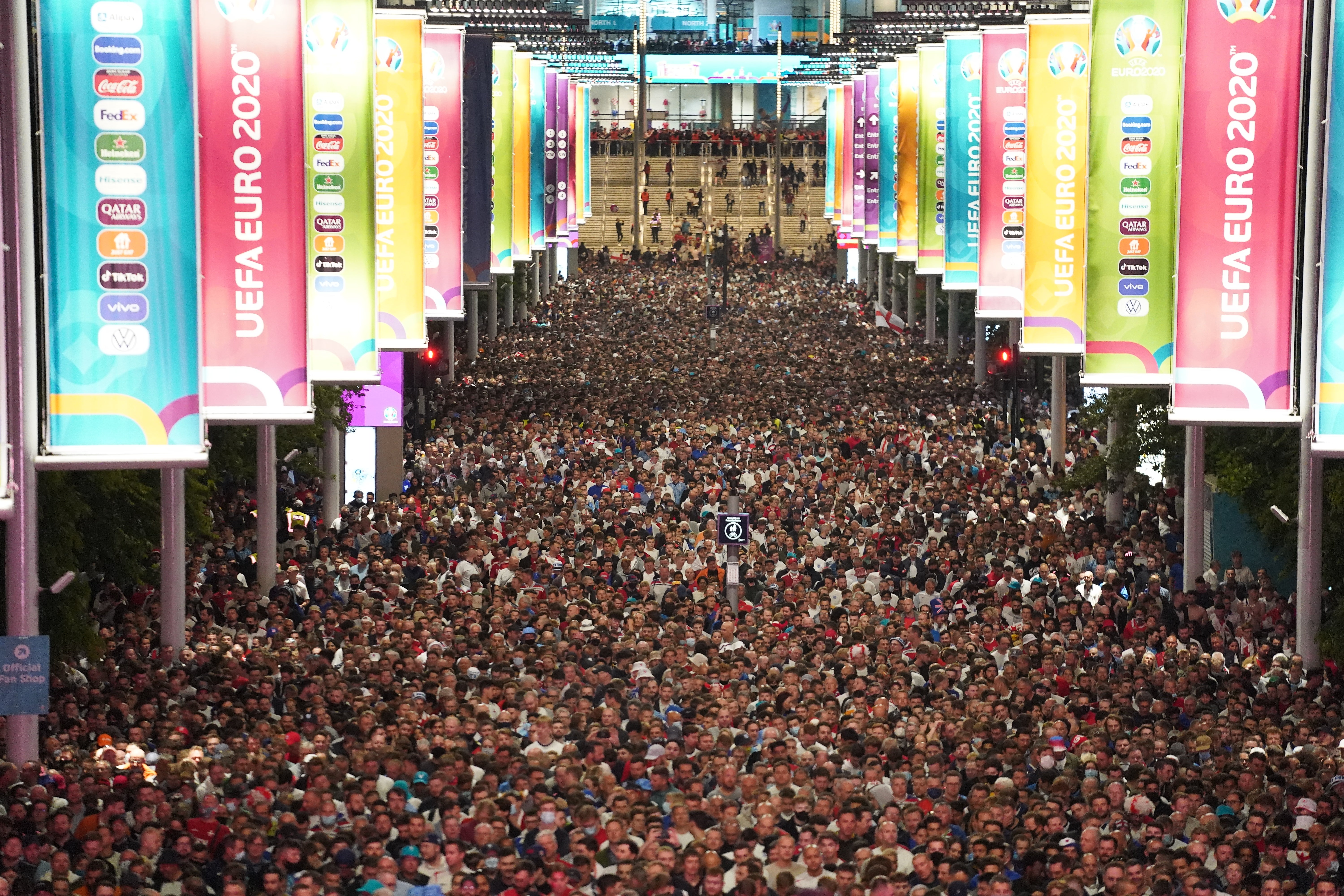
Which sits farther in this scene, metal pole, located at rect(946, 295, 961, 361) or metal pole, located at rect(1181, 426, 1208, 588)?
metal pole, located at rect(946, 295, 961, 361)

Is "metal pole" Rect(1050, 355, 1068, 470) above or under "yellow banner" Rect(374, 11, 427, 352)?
under

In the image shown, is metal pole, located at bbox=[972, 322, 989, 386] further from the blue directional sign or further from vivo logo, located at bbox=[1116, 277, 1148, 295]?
vivo logo, located at bbox=[1116, 277, 1148, 295]

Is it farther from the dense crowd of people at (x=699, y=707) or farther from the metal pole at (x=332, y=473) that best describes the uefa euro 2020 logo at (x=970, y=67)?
the metal pole at (x=332, y=473)

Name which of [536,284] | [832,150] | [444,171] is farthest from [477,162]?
[536,284]

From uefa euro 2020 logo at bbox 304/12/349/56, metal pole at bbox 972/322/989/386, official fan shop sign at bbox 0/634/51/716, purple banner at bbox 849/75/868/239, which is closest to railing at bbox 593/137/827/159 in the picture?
purple banner at bbox 849/75/868/239

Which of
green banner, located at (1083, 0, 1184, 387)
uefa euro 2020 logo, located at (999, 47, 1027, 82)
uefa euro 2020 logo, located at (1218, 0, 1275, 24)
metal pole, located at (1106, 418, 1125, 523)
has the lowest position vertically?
metal pole, located at (1106, 418, 1125, 523)

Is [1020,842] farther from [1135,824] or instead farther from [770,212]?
[770,212]

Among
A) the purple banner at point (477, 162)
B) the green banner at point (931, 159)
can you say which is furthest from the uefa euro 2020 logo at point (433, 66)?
the green banner at point (931, 159)
